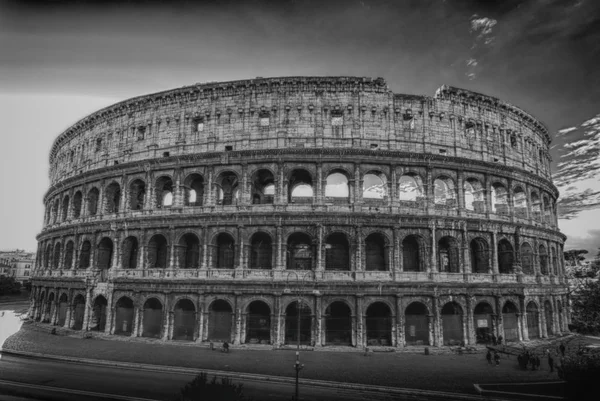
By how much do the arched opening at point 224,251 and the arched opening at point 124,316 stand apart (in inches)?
313

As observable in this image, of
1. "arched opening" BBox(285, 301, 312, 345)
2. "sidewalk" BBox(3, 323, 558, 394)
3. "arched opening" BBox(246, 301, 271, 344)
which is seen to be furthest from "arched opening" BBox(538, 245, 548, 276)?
"arched opening" BBox(246, 301, 271, 344)

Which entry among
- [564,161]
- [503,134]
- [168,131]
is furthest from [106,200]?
[564,161]

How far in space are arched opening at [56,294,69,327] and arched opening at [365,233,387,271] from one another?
25.6 metres

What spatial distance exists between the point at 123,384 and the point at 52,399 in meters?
2.82

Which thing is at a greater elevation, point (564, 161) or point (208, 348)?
point (564, 161)

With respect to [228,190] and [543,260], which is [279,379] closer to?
[228,190]

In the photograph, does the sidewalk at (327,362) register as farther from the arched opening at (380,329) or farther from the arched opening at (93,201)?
the arched opening at (93,201)

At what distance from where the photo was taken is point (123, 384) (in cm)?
1577

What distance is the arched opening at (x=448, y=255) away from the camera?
2544 centimetres

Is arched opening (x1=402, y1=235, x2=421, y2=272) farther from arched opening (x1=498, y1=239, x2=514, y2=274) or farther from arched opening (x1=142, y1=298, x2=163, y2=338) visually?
arched opening (x1=142, y1=298, x2=163, y2=338)

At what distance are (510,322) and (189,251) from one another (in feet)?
80.9

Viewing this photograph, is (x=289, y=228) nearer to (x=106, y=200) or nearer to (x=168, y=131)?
(x=168, y=131)

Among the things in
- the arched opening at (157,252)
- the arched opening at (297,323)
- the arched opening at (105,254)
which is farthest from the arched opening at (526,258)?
the arched opening at (105,254)

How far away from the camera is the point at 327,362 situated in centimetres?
1975
